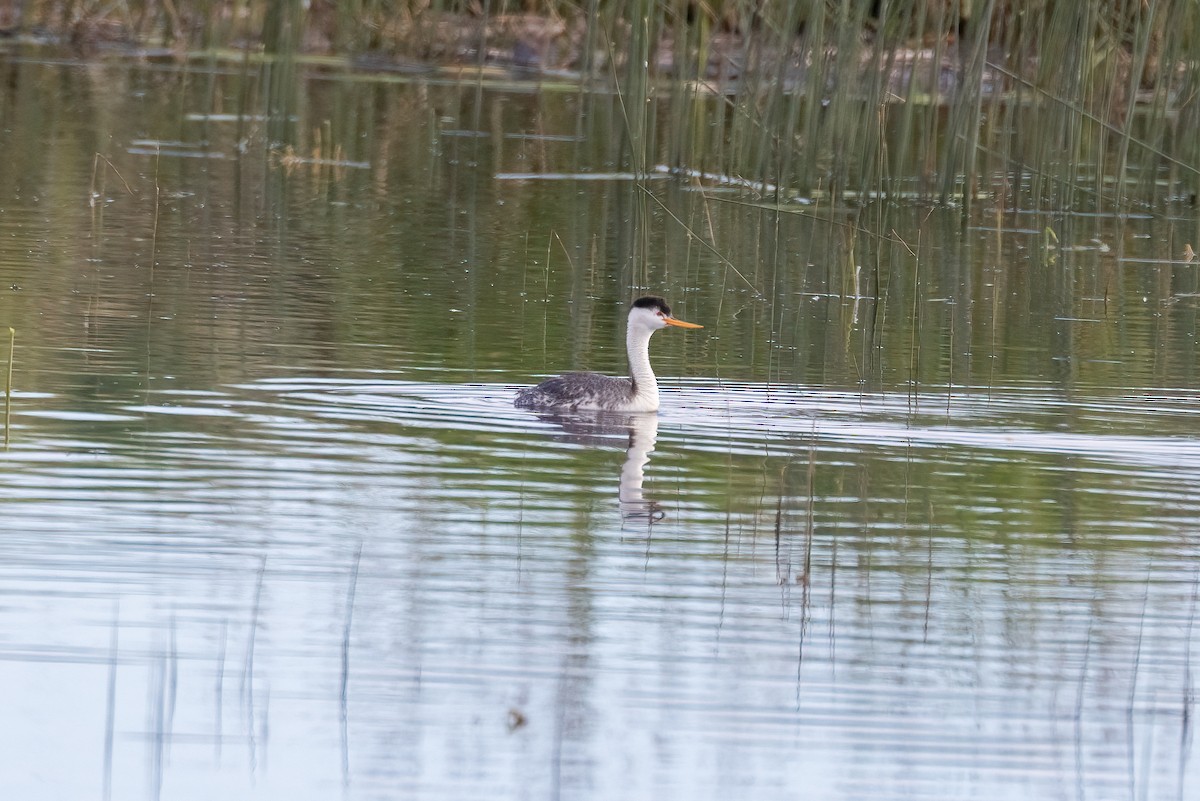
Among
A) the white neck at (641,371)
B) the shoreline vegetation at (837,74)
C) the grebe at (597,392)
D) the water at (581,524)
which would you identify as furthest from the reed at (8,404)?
the shoreline vegetation at (837,74)

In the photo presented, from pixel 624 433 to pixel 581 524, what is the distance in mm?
2078

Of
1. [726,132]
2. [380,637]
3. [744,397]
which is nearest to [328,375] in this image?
[744,397]

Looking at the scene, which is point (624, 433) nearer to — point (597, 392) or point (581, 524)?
point (597, 392)

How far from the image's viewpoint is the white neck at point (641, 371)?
32.6ft

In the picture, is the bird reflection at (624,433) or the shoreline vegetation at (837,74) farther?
the shoreline vegetation at (837,74)

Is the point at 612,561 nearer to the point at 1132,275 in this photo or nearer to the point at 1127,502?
the point at 1127,502

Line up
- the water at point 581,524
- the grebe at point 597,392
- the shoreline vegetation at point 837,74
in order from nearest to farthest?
the water at point 581,524 → the grebe at point 597,392 → the shoreline vegetation at point 837,74

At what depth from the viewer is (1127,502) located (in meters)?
8.08

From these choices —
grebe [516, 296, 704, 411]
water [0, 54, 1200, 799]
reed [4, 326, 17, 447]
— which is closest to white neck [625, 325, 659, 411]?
grebe [516, 296, 704, 411]

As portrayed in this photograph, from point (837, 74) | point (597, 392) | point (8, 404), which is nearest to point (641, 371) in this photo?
point (597, 392)

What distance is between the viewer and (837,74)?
47.5 feet

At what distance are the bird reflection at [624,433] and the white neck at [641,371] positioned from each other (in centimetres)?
5

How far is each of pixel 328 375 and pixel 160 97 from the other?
14.8 meters

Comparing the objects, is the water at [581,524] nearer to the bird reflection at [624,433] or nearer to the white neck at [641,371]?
the bird reflection at [624,433]
